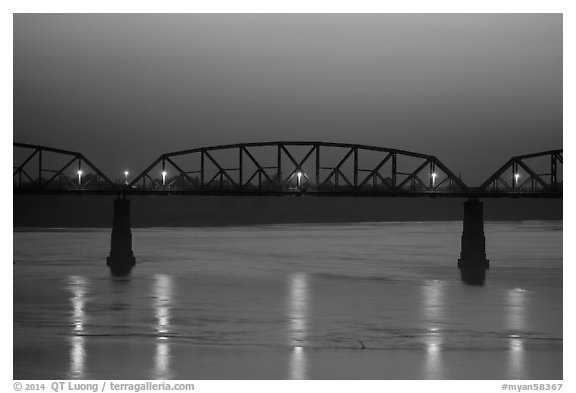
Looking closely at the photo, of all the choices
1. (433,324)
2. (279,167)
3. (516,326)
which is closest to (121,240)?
(279,167)

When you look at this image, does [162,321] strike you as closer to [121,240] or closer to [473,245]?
[121,240]

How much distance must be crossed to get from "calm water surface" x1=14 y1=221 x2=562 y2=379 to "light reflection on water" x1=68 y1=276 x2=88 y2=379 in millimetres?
84

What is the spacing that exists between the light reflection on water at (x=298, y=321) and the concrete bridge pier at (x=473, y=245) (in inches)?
647

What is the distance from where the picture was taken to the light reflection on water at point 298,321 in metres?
49.3

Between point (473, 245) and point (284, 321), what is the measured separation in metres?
42.3

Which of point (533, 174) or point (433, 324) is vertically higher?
point (533, 174)

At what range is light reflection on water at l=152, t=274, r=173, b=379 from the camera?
48.0m

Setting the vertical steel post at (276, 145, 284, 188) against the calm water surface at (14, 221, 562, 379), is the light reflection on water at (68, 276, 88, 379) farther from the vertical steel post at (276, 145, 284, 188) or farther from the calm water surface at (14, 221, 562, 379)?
the vertical steel post at (276, 145, 284, 188)

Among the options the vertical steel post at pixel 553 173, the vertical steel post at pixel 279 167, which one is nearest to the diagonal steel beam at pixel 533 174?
the vertical steel post at pixel 553 173

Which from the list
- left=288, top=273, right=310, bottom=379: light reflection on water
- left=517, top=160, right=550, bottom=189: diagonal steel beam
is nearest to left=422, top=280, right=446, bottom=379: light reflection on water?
left=288, top=273, right=310, bottom=379: light reflection on water

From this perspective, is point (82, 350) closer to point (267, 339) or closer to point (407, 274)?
point (267, 339)

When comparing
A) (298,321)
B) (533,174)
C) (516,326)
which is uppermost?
(533,174)

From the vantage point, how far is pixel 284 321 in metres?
70.0
